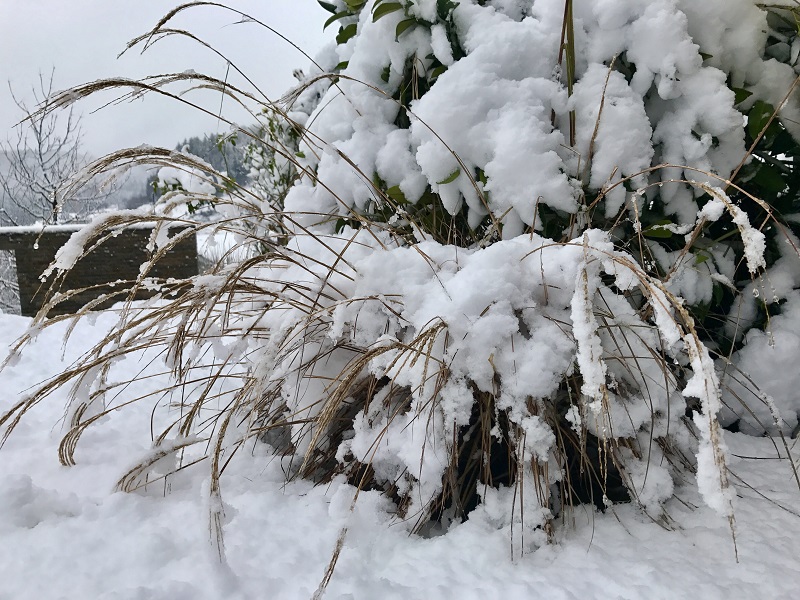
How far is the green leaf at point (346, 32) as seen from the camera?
146 centimetres

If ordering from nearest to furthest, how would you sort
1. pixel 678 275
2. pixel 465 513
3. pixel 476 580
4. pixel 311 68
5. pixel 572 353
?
1. pixel 476 580
2. pixel 572 353
3. pixel 465 513
4. pixel 678 275
5. pixel 311 68

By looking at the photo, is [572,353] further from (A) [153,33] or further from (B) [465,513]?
(A) [153,33]

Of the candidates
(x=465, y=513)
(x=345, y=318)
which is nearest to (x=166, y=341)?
(x=345, y=318)

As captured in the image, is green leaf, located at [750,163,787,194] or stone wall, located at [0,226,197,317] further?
stone wall, located at [0,226,197,317]

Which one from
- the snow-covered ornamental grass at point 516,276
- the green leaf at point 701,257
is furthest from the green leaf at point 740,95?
the green leaf at point 701,257

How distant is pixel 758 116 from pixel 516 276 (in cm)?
63

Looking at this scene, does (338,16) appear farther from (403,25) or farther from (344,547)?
(344,547)

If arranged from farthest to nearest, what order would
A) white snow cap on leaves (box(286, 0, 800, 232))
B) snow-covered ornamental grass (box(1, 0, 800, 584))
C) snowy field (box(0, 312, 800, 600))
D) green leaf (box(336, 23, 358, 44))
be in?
green leaf (box(336, 23, 358, 44)) → white snow cap on leaves (box(286, 0, 800, 232)) → snow-covered ornamental grass (box(1, 0, 800, 584)) → snowy field (box(0, 312, 800, 600))

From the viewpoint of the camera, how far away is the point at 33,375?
175cm

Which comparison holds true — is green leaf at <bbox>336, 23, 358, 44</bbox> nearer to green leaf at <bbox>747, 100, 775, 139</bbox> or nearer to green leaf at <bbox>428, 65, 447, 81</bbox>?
green leaf at <bbox>428, 65, 447, 81</bbox>

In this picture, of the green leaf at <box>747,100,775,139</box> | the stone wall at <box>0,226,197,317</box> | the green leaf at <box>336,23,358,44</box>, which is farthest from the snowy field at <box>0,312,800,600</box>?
the stone wall at <box>0,226,197,317</box>

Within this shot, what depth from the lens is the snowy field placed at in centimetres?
72

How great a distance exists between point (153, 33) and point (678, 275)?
46.3 inches

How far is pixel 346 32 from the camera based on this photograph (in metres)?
1.47
